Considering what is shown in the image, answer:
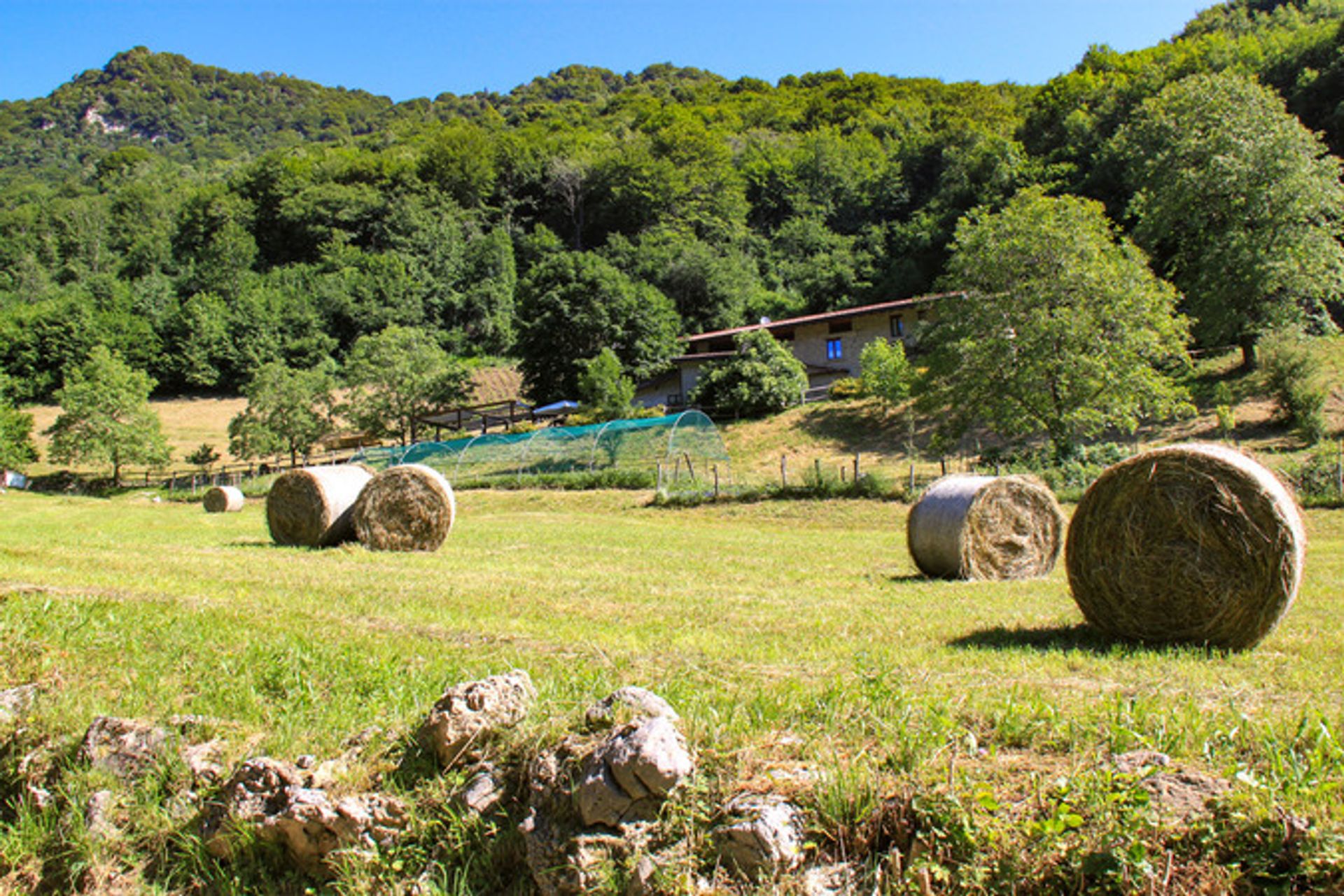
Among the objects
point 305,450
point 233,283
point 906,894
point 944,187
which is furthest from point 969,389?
point 233,283

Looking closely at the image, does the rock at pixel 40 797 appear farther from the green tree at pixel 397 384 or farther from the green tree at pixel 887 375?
the green tree at pixel 397 384

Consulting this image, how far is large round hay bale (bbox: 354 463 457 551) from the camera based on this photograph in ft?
53.1

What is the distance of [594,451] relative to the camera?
35.9 metres

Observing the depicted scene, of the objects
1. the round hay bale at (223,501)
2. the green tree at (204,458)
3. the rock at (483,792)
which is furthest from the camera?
the green tree at (204,458)

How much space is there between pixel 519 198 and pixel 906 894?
397 ft

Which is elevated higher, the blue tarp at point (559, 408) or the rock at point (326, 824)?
the blue tarp at point (559, 408)

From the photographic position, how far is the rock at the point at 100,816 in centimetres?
445

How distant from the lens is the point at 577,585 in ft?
34.2

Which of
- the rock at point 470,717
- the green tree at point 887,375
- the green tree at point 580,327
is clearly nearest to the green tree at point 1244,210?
the green tree at point 887,375

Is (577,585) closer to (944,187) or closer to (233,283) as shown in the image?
(944,187)

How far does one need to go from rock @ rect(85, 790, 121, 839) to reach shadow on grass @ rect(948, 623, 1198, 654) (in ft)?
18.3

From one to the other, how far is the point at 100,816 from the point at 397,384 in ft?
180

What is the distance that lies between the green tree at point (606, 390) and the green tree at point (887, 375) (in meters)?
14.8

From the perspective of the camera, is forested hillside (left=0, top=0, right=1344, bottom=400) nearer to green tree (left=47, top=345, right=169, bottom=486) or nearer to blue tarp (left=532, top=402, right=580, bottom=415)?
blue tarp (left=532, top=402, right=580, bottom=415)
